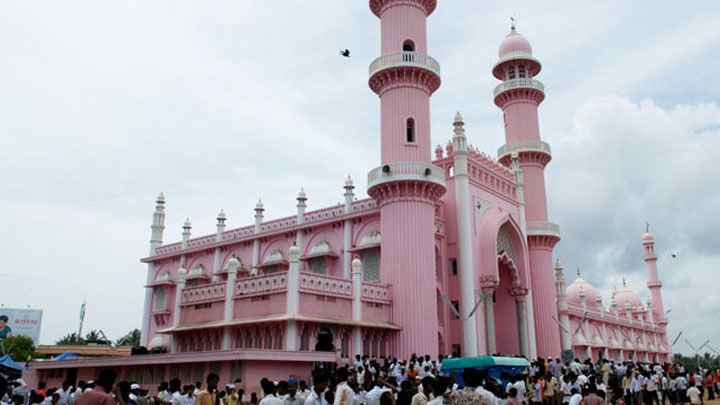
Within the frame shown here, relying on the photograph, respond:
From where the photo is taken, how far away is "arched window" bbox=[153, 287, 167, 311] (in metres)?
38.2

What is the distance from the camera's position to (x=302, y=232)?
31797 millimetres

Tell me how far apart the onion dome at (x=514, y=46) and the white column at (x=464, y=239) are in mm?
9871

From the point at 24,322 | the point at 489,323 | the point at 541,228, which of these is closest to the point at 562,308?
the point at 541,228

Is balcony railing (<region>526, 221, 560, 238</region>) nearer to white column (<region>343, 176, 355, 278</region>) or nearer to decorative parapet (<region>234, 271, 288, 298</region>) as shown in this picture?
white column (<region>343, 176, 355, 278</region>)

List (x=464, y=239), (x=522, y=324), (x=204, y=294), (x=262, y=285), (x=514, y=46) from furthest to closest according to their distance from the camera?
(x=514, y=46)
(x=522, y=324)
(x=464, y=239)
(x=204, y=294)
(x=262, y=285)

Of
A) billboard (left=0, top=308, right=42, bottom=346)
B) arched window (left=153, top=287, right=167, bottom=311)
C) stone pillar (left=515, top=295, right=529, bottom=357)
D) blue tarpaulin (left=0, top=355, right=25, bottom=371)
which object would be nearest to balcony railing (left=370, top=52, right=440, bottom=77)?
stone pillar (left=515, top=295, right=529, bottom=357)

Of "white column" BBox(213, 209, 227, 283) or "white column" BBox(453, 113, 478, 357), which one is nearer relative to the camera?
"white column" BBox(453, 113, 478, 357)

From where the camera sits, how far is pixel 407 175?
2470cm

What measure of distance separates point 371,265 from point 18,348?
38.2 metres

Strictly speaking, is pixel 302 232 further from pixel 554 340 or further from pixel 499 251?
pixel 554 340

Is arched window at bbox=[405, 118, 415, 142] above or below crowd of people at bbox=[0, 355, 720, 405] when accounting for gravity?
above

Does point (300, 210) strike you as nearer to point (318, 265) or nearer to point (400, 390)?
point (318, 265)

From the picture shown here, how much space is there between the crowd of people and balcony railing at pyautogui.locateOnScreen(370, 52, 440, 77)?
41.6ft

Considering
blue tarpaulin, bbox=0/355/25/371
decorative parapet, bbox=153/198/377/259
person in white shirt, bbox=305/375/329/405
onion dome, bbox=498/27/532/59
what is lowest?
person in white shirt, bbox=305/375/329/405
